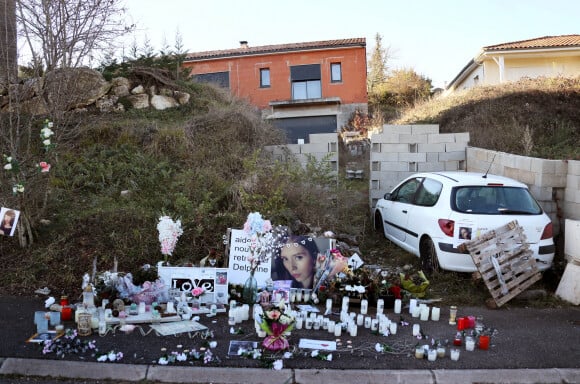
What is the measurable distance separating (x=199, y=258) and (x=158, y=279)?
1021 mm

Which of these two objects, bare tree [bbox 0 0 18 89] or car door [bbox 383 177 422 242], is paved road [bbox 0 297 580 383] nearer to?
car door [bbox 383 177 422 242]

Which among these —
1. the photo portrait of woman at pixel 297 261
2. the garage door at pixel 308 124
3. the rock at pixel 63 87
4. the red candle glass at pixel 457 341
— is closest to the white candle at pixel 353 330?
the red candle glass at pixel 457 341

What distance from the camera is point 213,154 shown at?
10203 mm

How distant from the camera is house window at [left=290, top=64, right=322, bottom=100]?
27.5 m

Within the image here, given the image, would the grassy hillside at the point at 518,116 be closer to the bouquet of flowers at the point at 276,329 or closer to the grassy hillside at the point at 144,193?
the grassy hillside at the point at 144,193

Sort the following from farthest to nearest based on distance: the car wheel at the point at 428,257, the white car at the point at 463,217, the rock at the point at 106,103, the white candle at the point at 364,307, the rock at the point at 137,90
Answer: the rock at the point at 137,90 → the rock at the point at 106,103 → the car wheel at the point at 428,257 → the white car at the point at 463,217 → the white candle at the point at 364,307

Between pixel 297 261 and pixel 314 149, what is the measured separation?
452 cm

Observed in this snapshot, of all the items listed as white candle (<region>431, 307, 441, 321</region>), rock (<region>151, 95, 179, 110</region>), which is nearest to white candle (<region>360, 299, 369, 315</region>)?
white candle (<region>431, 307, 441, 321</region>)

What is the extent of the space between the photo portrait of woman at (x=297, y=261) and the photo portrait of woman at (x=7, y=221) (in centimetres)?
350

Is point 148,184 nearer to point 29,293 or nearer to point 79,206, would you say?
point 79,206

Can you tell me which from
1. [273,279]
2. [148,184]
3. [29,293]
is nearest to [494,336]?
[273,279]

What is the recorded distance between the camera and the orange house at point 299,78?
26.7 meters

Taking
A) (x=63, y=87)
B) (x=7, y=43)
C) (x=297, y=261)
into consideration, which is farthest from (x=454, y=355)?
(x=7, y=43)

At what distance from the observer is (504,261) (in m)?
6.17
